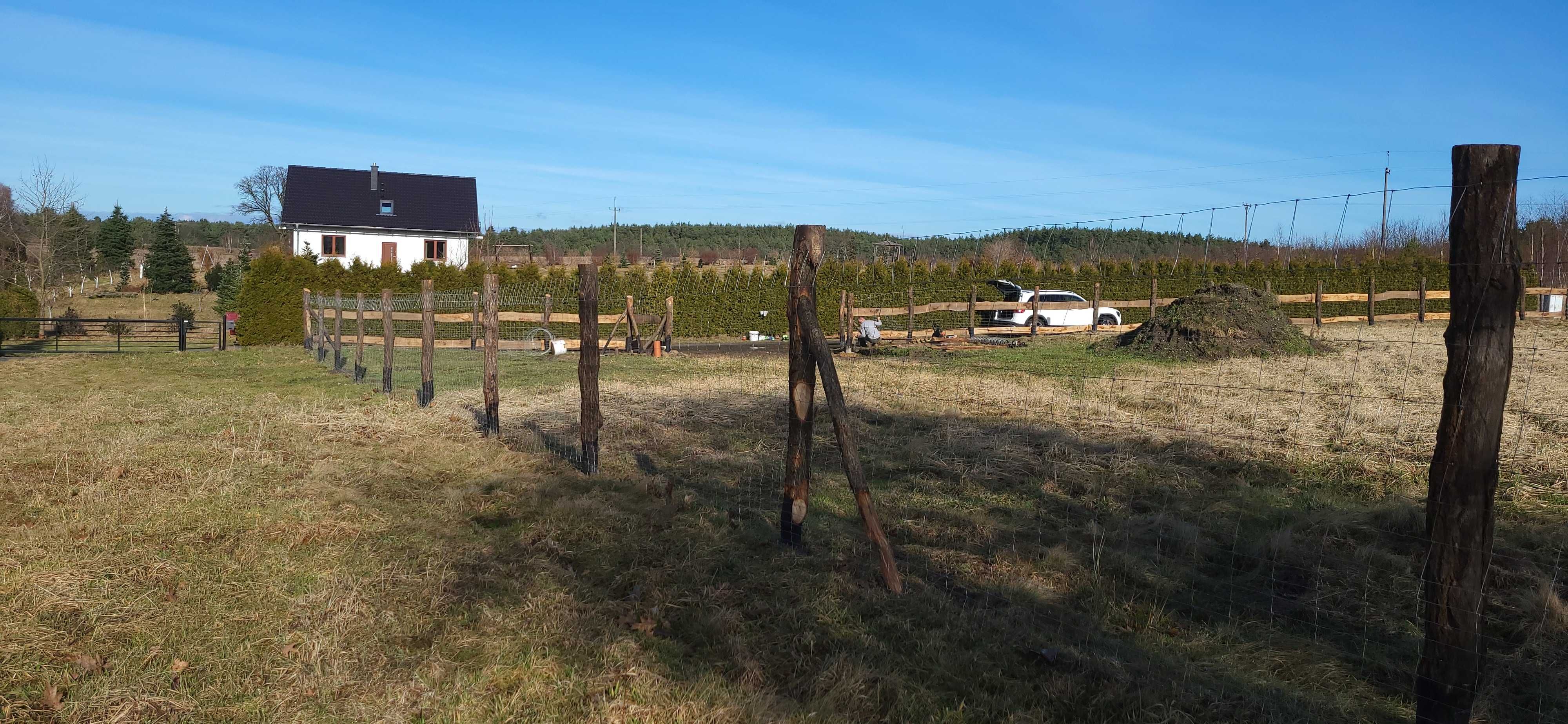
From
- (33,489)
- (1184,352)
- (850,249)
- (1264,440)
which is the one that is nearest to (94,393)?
(33,489)

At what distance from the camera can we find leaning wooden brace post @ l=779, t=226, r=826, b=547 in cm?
529

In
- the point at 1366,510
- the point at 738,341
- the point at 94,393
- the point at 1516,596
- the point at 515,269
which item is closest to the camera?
the point at 1516,596

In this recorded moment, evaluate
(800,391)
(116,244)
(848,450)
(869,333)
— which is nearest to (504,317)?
(869,333)

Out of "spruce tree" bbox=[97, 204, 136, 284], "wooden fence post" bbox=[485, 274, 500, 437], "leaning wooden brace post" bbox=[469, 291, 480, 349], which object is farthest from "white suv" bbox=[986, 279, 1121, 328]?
"spruce tree" bbox=[97, 204, 136, 284]

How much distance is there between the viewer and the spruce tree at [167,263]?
4775 cm

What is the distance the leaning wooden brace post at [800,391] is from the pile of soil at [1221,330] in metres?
11.4

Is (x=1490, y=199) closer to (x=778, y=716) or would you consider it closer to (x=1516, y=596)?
(x=1516, y=596)

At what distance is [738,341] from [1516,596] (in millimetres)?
23109

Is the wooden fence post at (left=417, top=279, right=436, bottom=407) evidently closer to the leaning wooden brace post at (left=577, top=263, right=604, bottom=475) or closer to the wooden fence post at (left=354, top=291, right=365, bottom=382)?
the wooden fence post at (left=354, top=291, right=365, bottom=382)

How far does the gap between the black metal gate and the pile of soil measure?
20607 millimetres

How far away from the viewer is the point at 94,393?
1169 centimetres

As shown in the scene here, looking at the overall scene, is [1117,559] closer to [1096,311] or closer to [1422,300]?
Result: [1096,311]

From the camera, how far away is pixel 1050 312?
24.7 m

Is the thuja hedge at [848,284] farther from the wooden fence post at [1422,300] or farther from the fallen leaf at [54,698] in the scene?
the fallen leaf at [54,698]
